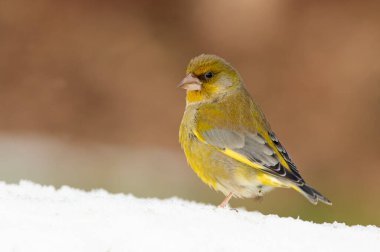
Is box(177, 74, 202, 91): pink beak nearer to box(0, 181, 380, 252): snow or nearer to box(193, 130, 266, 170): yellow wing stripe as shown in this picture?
box(193, 130, 266, 170): yellow wing stripe

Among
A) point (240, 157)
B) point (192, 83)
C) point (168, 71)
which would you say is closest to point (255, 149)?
point (240, 157)

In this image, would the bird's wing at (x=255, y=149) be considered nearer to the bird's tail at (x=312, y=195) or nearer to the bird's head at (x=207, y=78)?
the bird's tail at (x=312, y=195)

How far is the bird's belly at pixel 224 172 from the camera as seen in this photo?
13.1 feet

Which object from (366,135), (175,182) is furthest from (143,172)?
(366,135)

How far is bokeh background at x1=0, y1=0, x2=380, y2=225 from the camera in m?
8.67

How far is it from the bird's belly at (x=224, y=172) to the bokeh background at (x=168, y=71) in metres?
4.12

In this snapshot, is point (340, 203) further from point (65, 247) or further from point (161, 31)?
point (65, 247)

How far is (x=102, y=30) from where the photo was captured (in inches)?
378

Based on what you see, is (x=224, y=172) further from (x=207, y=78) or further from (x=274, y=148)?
(x=207, y=78)

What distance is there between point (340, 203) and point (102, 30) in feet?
12.5

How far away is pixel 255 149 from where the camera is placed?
3.97m

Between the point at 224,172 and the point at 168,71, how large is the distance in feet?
17.7

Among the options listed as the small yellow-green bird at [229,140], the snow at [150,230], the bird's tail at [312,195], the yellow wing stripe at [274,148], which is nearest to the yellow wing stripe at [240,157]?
the small yellow-green bird at [229,140]

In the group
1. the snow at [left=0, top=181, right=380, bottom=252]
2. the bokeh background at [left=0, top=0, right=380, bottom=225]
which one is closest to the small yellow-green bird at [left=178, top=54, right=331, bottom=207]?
the snow at [left=0, top=181, right=380, bottom=252]
